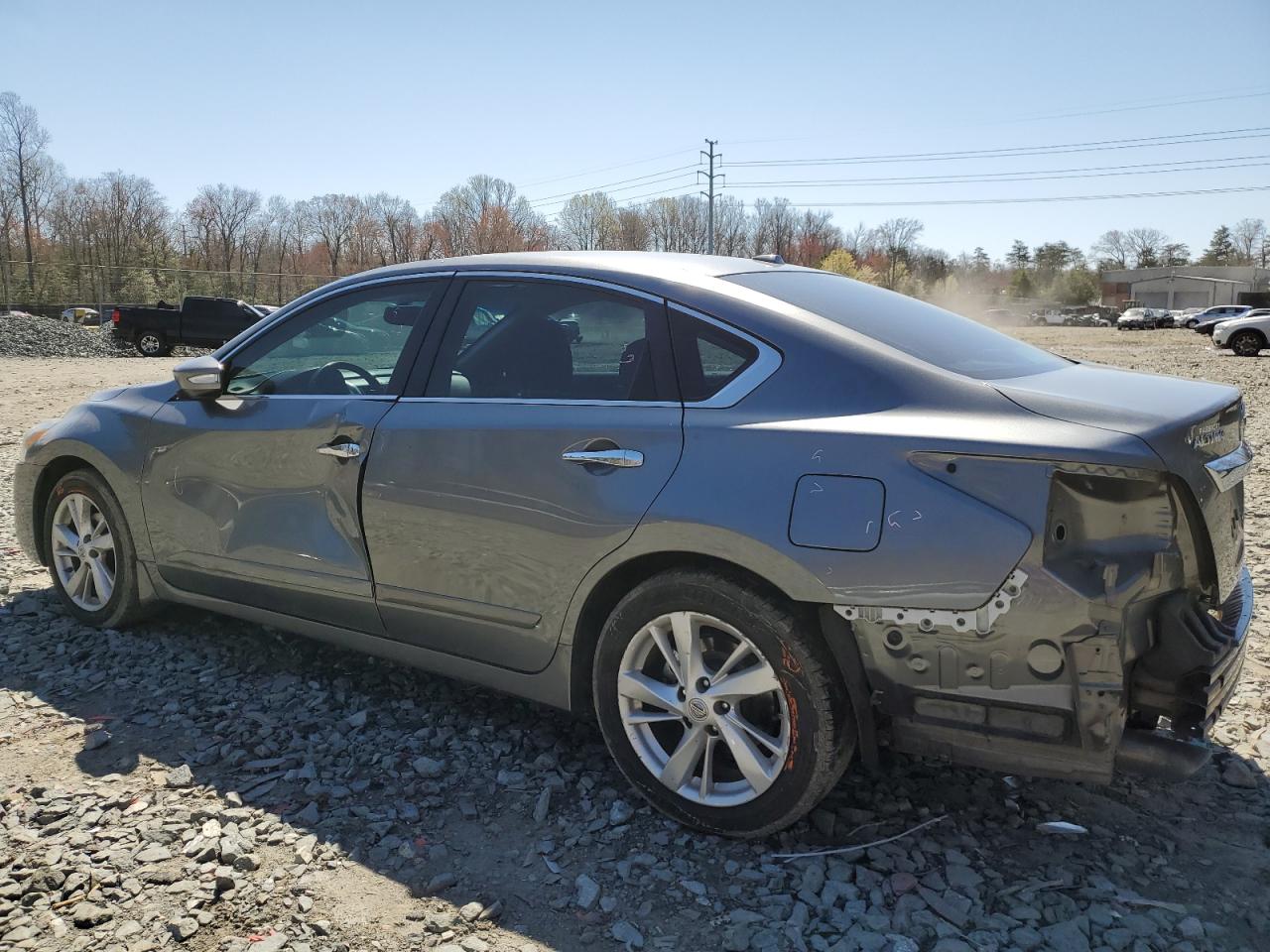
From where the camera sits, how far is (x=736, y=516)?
267cm

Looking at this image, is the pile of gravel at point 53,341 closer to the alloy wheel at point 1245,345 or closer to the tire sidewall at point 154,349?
the tire sidewall at point 154,349

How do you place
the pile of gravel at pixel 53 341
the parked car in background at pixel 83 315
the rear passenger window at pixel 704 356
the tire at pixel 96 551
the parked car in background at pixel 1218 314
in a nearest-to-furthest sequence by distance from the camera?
the rear passenger window at pixel 704 356, the tire at pixel 96 551, the pile of gravel at pixel 53 341, the parked car in background at pixel 83 315, the parked car in background at pixel 1218 314

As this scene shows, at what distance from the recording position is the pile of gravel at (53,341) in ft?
86.0

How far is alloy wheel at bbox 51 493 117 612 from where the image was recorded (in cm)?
452

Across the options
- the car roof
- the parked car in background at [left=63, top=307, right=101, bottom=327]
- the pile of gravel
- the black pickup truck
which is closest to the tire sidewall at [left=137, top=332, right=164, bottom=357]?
the black pickup truck

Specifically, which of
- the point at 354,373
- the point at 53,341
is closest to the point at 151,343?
the point at 53,341

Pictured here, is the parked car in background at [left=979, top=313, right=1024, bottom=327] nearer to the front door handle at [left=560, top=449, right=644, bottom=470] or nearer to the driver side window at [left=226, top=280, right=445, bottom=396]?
the driver side window at [left=226, top=280, right=445, bottom=396]

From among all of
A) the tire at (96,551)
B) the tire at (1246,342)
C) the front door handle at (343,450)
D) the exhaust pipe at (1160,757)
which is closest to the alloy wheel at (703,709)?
the exhaust pipe at (1160,757)

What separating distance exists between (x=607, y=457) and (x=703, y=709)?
2.58 ft

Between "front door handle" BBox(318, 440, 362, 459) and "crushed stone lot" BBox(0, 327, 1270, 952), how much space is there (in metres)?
1.02

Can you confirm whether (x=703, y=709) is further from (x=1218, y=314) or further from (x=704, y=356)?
(x=1218, y=314)

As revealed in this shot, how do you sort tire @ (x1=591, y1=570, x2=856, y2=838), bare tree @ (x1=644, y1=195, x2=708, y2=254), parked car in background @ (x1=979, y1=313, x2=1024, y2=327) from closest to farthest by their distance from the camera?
tire @ (x1=591, y1=570, x2=856, y2=838) < parked car in background @ (x1=979, y1=313, x2=1024, y2=327) < bare tree @ (x1=644, y1=195, x2=708, y2=254)

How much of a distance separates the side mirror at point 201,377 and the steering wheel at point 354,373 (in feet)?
1.49

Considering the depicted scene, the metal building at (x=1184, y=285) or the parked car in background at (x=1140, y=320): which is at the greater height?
the metal building at (x=1184, y=285)
